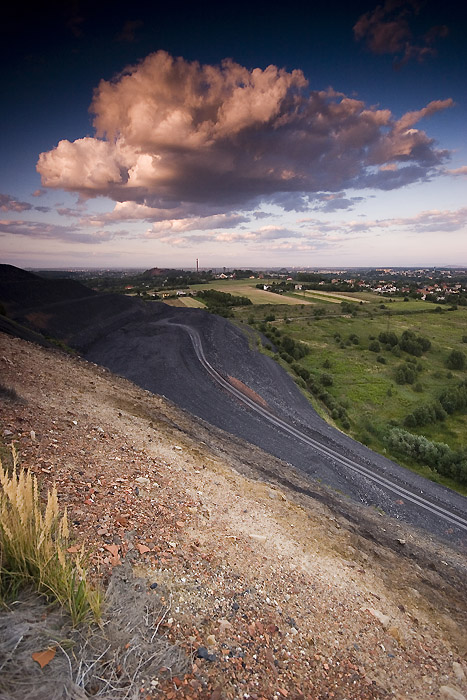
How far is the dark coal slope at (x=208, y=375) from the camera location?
20.4m

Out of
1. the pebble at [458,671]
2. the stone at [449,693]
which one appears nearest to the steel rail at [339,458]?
the pebble at [458,671]

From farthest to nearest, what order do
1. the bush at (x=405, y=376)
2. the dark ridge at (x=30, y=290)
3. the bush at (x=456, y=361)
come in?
the bush at (x=456, y=361)
the bush at (x=405, y=376)
the dark ridge at (x=30, y=290)

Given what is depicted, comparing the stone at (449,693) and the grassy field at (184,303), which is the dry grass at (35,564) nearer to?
the stone at (449,693)

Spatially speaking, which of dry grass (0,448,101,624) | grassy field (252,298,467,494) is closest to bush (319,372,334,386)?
grassy field (252,298,467,494)

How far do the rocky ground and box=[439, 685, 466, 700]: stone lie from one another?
0.02m

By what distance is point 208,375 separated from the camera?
31.5 meters

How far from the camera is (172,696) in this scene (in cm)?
369

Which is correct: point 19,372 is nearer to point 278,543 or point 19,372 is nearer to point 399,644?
point 278,543

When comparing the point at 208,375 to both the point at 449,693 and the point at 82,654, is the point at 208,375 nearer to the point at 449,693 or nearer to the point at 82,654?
the point at 449,693

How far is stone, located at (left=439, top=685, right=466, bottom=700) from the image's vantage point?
5.12 m

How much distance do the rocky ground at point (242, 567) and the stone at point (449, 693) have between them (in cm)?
2

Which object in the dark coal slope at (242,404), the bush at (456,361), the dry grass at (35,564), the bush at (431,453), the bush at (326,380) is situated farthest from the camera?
the bush at (456,361)

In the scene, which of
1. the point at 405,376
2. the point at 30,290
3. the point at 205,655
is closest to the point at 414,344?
the point at 405,376

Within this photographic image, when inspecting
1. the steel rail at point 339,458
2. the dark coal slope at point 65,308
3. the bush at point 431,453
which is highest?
Answer: the dark coal slope at point 65,308
